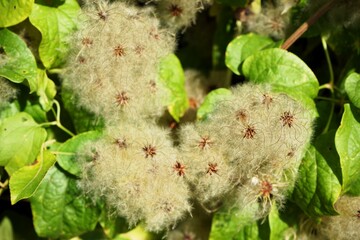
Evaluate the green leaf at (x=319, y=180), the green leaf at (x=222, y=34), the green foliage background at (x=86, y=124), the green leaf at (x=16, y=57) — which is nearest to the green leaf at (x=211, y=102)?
the green foliage background at (x=86, y=124)

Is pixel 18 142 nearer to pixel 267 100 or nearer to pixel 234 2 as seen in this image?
pixel 267 100

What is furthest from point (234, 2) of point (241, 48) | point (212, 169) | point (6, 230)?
point (6, 230)

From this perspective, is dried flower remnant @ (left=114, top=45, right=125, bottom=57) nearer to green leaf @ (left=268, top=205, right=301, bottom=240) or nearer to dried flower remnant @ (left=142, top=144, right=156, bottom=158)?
dried flower remnant @ (left=142, top=144, right=156, bottom=158)

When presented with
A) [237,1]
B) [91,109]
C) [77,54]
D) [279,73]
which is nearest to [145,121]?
[91,109]

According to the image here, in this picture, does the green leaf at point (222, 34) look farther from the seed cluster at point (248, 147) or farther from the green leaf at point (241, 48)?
the seed cluster at point (248, 147)

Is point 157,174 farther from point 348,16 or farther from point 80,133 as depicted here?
point 348,16

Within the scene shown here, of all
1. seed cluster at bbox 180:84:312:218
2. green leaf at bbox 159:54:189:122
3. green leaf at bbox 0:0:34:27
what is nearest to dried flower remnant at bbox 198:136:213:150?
seed cluster at bbox 180:84:312:218
